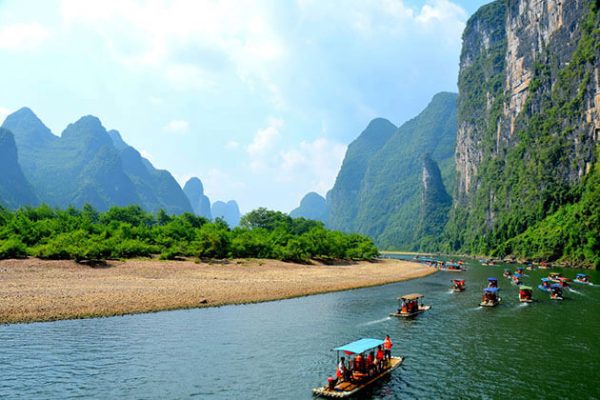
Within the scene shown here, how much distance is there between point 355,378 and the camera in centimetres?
2720

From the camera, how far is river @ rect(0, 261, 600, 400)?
26203mm

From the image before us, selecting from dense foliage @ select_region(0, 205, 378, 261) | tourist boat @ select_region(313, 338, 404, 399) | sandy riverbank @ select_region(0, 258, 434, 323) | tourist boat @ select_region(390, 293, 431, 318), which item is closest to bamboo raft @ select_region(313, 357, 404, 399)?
tourist boat @ select_region(313, 338, 404, 399)

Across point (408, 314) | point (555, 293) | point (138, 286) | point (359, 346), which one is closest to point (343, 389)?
point (359, 346)

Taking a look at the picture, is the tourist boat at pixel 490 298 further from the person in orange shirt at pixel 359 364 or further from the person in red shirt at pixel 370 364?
the person in orange shirt at pixel 359 364

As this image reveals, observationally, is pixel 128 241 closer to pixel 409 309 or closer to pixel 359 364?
pixel 409 309

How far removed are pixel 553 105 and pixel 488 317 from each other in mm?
178055

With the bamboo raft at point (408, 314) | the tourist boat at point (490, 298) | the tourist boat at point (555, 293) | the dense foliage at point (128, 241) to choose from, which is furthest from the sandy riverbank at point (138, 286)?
the tourist boat at point (555, 293)

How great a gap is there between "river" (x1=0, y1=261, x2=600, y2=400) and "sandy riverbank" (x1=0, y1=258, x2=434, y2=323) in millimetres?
3176

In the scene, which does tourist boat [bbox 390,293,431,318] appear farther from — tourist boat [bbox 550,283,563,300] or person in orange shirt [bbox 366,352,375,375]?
tourist boat [bbox 550,283,563,300]

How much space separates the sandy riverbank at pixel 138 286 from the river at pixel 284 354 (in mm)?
3176

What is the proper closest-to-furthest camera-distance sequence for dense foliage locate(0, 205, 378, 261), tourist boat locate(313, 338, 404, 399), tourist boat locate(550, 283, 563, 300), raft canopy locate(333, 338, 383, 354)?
tourist boat locate(313, 338, 404, 399) < raft canopy locate(333, 338, 383, 354) < tourist boat locate(550, 283, 563, 300) < dense foliage locate(0, 205, 378, 261)

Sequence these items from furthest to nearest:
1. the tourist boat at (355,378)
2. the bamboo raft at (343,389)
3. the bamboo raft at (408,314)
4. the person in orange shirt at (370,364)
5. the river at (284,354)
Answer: the bamboo raft at (408,314) → the person in orange shirt at (370,364) → the river at (284,354) → the tourist boat at (355,378) → the bamboo raft at (343,389)

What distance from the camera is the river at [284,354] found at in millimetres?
26203

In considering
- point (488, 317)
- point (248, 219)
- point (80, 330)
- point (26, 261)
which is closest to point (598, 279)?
point (488, 317)
